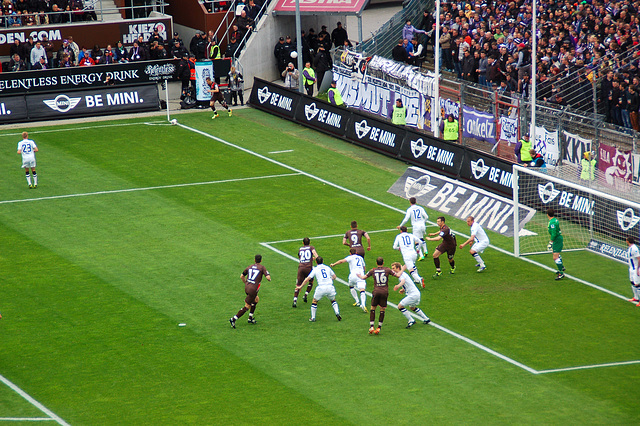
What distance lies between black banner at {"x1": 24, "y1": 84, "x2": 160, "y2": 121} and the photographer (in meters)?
6.24

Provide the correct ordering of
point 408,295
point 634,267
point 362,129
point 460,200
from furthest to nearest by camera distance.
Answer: point 362,129 → point 460,200 → point 634,267 → point 408,295

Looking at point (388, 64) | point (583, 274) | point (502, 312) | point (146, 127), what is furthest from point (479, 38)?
point (502, 312)

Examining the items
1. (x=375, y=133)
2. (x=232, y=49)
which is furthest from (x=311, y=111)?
(x=232, y=49)

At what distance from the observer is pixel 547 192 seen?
29.4 m

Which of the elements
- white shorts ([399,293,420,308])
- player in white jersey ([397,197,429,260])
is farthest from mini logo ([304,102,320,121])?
white shorts ([399,293,420,308])

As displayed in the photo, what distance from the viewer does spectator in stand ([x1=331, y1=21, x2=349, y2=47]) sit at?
5025 cm

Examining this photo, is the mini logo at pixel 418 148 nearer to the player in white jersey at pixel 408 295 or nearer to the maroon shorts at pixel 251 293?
the player in white jersey at pixel 408 295

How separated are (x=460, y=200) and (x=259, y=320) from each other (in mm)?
9755

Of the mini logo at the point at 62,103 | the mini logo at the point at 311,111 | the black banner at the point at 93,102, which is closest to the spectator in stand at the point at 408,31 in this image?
the mini logo at the point at 311,111

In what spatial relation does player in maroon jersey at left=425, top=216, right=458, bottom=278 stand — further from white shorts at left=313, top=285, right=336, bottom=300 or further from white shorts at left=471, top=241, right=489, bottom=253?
white shorts at left=313, top=285, right=336, bottom=300

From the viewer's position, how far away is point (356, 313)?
77.4 feet

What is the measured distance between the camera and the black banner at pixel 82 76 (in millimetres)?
43875

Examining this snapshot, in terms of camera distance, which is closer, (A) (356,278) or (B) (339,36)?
(A) (356,278)

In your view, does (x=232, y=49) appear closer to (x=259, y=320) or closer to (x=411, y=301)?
(x=259, y=320)
